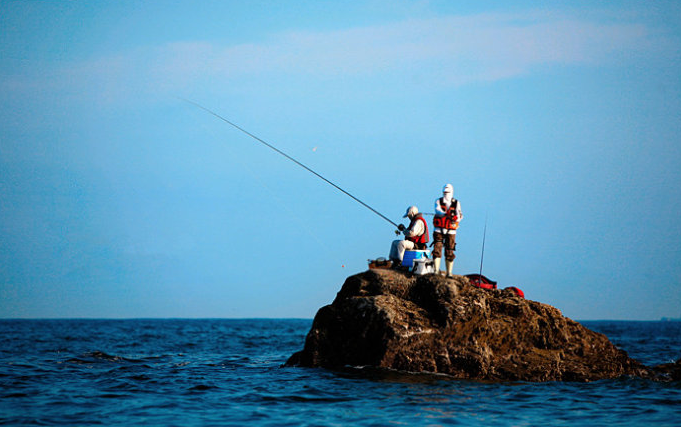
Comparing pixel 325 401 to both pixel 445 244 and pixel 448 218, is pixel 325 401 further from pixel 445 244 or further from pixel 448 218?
pixel 448 218

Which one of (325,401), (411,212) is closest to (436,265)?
(411,212)

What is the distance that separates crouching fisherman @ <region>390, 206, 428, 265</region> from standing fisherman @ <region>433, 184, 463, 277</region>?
11.4 inches

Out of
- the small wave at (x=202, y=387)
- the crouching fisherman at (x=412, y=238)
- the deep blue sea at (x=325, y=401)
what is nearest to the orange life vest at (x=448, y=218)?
the crouching fisherman at (x=412, y=238)

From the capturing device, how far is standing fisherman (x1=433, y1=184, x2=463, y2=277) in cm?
1517

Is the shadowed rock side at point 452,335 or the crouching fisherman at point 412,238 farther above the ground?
the crouching fisherman at point 412,238

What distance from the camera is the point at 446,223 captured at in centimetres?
1520

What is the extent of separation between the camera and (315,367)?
14820mm

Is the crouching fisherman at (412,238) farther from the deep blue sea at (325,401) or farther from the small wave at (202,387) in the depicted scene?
the small wave at (202,387)

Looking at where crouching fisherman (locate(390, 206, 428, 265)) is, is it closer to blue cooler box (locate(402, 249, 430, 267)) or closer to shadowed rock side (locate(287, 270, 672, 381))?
blue cooler box (locate(402, 249, 430, 267))

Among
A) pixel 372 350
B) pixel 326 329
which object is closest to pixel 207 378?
pixel 326 329

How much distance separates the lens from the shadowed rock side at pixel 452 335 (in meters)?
13.3

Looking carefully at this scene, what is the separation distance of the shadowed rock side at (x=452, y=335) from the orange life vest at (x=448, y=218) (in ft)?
4.18

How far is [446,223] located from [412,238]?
90 cm

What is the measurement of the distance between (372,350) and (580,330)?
5118 mm
